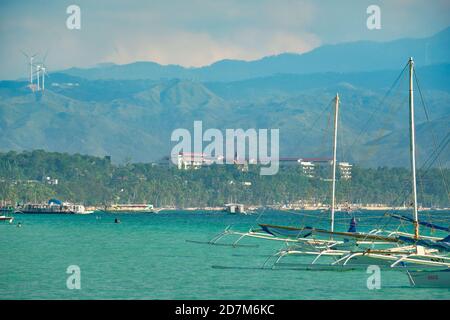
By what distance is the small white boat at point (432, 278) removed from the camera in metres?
46.7

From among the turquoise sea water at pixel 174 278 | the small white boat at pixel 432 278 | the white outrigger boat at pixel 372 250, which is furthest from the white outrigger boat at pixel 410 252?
the turquoise sea water at pixel 174 278

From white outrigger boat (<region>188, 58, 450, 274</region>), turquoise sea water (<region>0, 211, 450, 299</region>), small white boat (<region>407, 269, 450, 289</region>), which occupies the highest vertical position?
white outrigger boat (<region>188, 58, 450, 274</region>)

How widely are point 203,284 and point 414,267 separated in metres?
9.83

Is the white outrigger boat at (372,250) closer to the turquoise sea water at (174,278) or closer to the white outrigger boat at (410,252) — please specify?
the white outrigger boat at (410,252)

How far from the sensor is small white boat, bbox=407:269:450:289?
4666 centimetres

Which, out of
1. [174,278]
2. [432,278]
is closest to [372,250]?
[432,278]

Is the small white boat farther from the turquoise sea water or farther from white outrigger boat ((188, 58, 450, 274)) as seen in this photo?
the turquoise sea water

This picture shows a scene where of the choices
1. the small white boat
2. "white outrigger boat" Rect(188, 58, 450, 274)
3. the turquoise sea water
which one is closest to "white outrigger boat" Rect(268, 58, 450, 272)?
"white outrigger boat" Rect(188, 58, 450, 274)

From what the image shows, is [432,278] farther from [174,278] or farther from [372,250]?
[174,278]
